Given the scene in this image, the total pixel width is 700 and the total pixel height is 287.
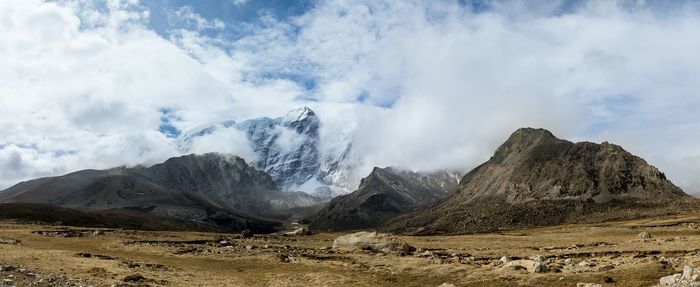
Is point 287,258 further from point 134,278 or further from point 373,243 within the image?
point 134,278

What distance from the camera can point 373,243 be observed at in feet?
189

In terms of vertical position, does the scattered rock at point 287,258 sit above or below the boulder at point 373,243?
below

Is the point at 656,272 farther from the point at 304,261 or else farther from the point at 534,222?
the point at 534,222

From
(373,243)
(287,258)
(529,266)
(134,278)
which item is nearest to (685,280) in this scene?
(529,266)

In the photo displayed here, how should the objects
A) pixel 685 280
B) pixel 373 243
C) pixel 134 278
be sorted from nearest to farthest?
1. pixel 685 280
2. pixel 134 278
3. pixel 373 243

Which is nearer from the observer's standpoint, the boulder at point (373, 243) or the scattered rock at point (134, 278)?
the scattered rock at point (134, 278)

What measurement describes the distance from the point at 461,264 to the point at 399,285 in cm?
866

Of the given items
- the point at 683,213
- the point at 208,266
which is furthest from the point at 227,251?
the point at 683,213

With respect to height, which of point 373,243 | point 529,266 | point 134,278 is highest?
point 373,243

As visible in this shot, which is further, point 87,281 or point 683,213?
point 683,213

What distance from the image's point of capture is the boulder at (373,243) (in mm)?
55281

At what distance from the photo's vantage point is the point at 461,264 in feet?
135

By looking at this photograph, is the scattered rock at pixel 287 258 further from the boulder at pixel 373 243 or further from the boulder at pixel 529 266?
the boulder at pixel 529 266

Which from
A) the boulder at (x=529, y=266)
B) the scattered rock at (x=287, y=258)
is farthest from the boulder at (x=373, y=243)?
the boulder at (x=529, y=266)
